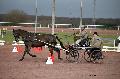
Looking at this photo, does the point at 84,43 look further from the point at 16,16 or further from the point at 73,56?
the point at 16,16

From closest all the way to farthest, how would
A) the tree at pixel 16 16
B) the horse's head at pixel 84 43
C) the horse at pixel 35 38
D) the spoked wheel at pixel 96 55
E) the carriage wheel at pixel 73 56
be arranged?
1. the spoked wheel at pixel 96 55
2. the carriage wheel at pixel 73 56
3. the horse's head at pixel 84 43
4. the horse at pixel 35 38
5. the tree at pixel 16 16

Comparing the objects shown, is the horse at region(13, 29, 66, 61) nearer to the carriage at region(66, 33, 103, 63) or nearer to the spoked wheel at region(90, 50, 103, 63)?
the carriage at region(66, 33, 103, 63)

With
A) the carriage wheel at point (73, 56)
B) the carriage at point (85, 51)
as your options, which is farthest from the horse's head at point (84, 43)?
the carriage wheel at point (73, 56)

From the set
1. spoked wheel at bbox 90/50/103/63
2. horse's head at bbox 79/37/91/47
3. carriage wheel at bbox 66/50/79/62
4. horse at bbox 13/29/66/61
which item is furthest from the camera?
horse at bbox 13/29/66/61

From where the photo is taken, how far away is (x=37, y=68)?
19.5 metres

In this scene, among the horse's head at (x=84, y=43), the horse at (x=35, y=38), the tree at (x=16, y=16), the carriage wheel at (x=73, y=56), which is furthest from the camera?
the tree at (x=16, y=16)

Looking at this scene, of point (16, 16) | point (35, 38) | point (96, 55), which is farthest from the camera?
point (16, 16)

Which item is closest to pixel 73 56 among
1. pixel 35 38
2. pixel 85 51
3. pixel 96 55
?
pixel 85 51

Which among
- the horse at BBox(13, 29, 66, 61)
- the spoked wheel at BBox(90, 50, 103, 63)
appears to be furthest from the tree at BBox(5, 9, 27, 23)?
the spoked wheel at BBox(90, 50, 103, 63)

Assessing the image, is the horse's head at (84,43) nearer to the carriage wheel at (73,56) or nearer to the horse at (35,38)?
the carriage wheel at (73,56)

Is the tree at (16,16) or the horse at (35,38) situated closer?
the horse at (35,38)

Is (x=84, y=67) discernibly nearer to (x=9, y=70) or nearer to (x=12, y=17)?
(x=9, y=70)

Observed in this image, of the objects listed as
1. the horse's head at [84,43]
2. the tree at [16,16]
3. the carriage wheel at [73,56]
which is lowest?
the carriage wheel at [73,56]

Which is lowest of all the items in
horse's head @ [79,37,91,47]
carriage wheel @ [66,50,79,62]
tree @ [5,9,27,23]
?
carriage wheel @ [66,50,79,62]
